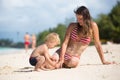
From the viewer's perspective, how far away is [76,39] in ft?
25.7

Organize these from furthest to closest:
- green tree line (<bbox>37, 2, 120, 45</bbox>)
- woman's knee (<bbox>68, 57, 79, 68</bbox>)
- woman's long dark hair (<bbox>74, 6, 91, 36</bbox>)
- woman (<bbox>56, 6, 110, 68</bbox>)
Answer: green tree line (<bbox>37, 2, 120, 45</bbox>)
woman's knee (<bbox>68, 57, 79, 68</bbox>)
woman (<bbox>56, 6, 110, 68</bbox>)
woman's long dark hair (<bbox>74, 6, 91, 36</bbox>)

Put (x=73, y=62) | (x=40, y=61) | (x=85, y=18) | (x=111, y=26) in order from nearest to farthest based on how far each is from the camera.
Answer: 1. (x=85, y=18)
2. (x=40, y=61)
3. (x=73, y=62)
4. (x=111, y=26)

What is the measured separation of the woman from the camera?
7637 millimetres

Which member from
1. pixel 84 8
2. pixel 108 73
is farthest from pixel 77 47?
pixel 108 73

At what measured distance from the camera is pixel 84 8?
7.55 m

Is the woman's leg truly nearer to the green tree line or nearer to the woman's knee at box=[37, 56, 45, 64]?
the woman's knee at box=[37, 56, 45, 64]

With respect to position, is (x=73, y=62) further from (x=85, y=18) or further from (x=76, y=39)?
(x=85, y=18)

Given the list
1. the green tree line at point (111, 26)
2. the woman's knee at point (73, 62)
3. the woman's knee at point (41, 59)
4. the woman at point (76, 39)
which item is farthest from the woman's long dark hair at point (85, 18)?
the green tree line at point (111, 26)

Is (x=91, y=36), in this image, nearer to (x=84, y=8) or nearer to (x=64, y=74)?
(x=84, y=8)

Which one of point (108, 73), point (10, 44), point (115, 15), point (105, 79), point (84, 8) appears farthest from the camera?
point (10, 44)

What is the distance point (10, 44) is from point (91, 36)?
54188 millimetres

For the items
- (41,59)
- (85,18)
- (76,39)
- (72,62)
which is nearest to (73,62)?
(72,62)

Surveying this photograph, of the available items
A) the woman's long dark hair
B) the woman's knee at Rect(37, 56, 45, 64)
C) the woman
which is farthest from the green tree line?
the woman's knee at Rect(37, 56, 45, 64)

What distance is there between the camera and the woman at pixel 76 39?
764 cm
